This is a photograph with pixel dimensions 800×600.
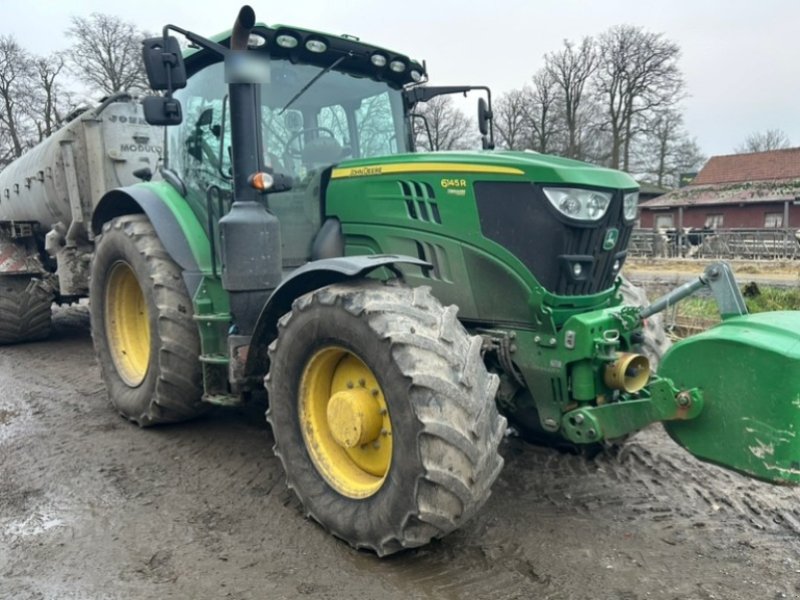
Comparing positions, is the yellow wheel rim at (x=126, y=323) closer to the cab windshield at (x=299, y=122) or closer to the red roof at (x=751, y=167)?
the cab windshield at (x=299, y=122)

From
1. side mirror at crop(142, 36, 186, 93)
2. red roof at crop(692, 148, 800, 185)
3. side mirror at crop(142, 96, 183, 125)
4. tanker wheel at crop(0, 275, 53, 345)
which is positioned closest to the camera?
side mirror at crop(142, 36, 186, 93)

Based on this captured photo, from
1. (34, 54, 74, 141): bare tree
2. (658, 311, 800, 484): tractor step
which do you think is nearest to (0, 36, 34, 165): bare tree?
(34, 54, 74, 141): bare tree

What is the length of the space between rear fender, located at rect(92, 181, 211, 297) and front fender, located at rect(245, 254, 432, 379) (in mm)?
809

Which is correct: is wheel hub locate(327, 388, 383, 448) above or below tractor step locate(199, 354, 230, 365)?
below

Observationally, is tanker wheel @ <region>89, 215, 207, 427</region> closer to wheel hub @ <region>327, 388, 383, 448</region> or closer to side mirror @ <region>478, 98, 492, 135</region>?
wheel hub @ <region>327, 388, 383, 448</region>

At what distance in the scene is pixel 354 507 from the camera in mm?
3135

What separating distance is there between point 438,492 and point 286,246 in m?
2.04

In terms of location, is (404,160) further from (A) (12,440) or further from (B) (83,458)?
(A) (12,440)

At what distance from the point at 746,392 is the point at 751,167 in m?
43.2

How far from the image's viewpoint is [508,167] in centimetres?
336

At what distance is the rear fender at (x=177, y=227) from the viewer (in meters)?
4.39

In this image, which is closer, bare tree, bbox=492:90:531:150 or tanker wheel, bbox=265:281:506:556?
tanker wheel, bbox=265:281:506:556

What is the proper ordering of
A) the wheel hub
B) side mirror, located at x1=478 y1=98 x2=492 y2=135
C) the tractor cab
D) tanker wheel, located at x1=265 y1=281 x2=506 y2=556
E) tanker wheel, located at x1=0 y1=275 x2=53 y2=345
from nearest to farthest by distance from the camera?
1. tanker wheel, located at x1=265 y1=281 x2=506 y2=556
2. the wheel hub
3. the tractor cab
4. side mirror, located at x1=478 y1=98 x2=492 y2=135
5. tanker wheel, located at x1=0 y1=275 x2=53 y2=345

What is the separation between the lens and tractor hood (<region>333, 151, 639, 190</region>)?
3.28 meters
